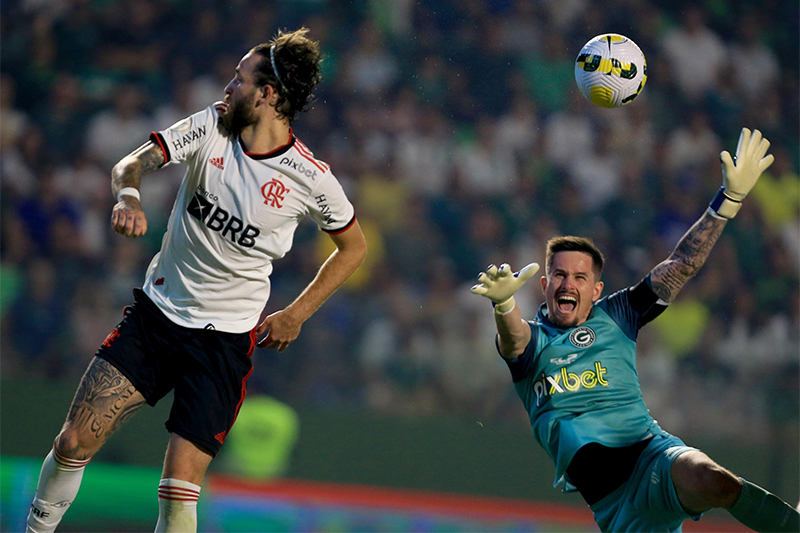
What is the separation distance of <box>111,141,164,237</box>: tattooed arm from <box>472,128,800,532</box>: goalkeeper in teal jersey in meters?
1.67

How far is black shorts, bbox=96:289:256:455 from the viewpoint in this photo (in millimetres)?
3891

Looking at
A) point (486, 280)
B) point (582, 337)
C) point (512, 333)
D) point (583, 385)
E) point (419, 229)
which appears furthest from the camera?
point (419, 229)

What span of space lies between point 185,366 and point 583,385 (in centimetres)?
211

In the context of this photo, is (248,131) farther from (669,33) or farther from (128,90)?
(669,33)

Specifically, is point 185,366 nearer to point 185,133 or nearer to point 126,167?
point 126,167

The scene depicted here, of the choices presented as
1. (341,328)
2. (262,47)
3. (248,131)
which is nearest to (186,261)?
(248,131)

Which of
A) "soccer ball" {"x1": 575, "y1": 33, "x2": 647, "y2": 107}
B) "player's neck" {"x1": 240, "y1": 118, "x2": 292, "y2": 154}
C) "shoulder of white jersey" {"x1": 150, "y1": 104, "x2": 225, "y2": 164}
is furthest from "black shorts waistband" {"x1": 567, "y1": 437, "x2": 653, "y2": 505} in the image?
"shoulder of white jersey" {"x1": 150, "y1": 104, "x2": 225, "y2": 164}

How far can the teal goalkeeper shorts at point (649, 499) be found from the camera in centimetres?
432

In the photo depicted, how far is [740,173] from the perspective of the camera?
4.90 m

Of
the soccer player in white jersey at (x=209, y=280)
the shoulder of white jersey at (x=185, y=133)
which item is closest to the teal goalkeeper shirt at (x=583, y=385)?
the soccer player in white jersey at (x=209, y=280)

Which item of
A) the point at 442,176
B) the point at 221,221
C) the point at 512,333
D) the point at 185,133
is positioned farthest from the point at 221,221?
the point at 442,176

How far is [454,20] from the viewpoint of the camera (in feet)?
36.3

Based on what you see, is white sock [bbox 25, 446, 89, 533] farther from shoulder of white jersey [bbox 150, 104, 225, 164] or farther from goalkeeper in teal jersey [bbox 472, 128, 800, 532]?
goalkeeper in teal jersey [bbox 472, 128, 800, 532]

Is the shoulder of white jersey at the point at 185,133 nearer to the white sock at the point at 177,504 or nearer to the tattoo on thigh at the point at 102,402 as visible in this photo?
the tattoo on thigh at the point at 102,402
